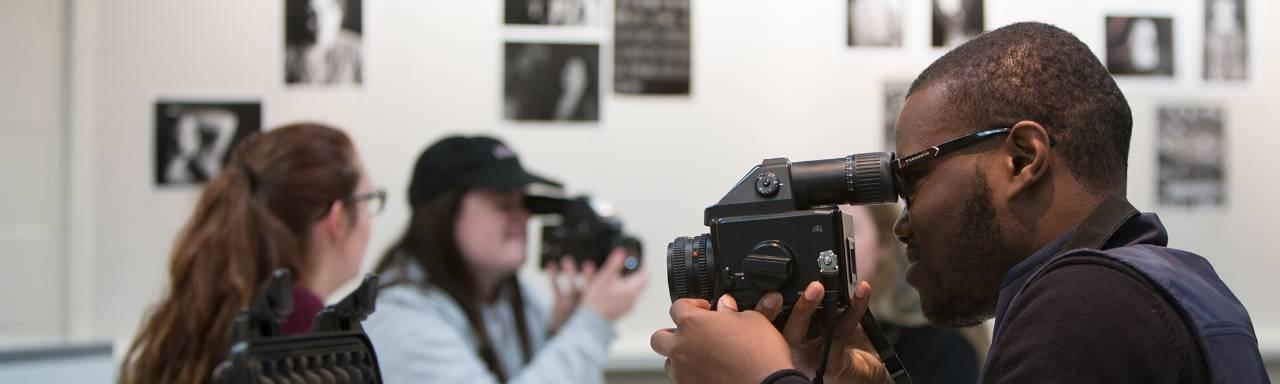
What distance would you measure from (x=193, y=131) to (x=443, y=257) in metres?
0.83

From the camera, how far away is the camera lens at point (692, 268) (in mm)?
1004

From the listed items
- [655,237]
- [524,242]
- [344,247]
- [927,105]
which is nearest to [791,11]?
[655,237]

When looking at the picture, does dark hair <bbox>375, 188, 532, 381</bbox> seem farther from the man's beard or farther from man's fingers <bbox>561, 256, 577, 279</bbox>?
the man's beard

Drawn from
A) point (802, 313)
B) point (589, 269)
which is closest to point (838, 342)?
point (802, 313)

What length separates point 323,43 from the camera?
2451mm

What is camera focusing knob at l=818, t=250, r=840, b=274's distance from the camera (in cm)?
95

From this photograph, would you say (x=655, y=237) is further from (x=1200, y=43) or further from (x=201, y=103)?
(x=1200, y=43)

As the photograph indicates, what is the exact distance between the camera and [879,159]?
3.21 feet

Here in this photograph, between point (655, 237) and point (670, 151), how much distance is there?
184mm

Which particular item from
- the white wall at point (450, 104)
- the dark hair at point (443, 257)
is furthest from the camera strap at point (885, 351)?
the white wall at point (450, 104)

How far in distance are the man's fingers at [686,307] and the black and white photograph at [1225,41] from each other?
194 centimetres

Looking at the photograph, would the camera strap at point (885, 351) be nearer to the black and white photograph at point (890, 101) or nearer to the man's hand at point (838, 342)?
the man's hand at point (838, 342)

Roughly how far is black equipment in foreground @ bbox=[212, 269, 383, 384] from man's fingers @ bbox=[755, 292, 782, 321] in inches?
12.1

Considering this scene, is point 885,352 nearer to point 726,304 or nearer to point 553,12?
point 726,304
